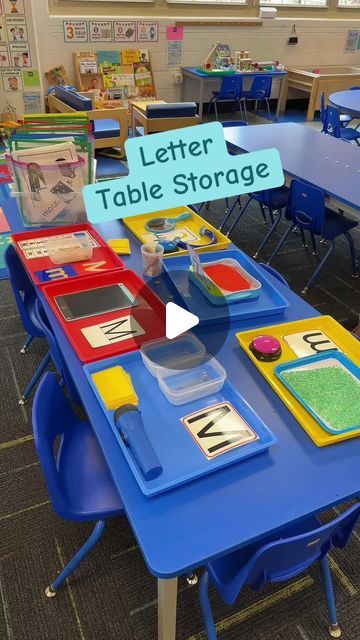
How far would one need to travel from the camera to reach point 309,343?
4.61 ft

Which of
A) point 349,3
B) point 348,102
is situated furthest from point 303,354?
point 349,3

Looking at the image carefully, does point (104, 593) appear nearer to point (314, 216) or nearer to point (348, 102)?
point (314, 216)

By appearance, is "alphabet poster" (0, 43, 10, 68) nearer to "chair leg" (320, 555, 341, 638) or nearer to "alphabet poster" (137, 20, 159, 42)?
"alphabet poster" (137, 20, 159, 42)

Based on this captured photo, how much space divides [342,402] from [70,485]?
0.80m

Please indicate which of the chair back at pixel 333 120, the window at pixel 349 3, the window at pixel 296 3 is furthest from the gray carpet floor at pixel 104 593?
the window at pixel 349 3

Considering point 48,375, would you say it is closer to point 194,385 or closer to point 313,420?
point 194,385

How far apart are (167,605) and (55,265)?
1222mm

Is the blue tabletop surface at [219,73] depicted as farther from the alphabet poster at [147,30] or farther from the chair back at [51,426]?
the chair back at [51,426]

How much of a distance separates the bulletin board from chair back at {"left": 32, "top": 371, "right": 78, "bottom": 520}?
4878mm

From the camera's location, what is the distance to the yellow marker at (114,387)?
45.9 inches

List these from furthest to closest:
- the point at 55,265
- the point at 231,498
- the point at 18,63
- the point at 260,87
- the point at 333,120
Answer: the point at 260,87 → the point at 18,63 → the point at 333,120 → the point at 55,265 → the point at 231,498

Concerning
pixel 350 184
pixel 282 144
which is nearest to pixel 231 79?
pixel 282 144

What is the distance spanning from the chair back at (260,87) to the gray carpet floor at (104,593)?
5.96m

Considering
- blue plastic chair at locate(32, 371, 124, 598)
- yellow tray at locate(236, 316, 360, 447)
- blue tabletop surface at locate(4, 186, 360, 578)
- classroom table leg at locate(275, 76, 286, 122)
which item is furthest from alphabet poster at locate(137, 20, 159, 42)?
blue tabletop surface at locate(4, 186, 360, 578)
